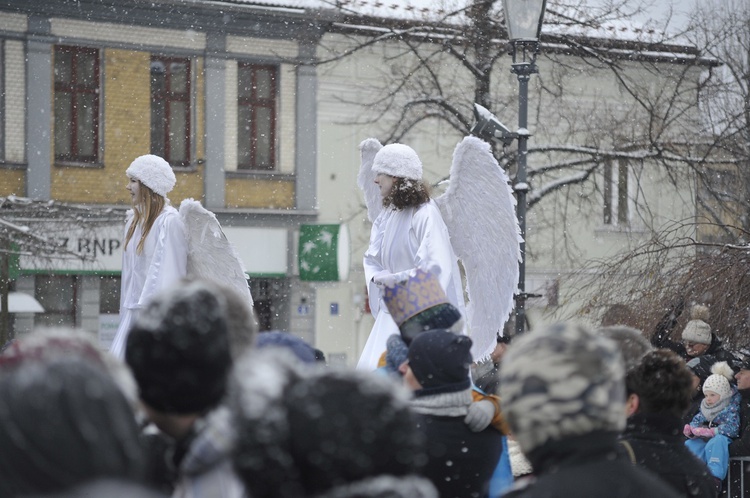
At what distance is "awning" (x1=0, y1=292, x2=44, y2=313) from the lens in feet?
63.0

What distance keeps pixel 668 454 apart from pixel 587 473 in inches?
55.6

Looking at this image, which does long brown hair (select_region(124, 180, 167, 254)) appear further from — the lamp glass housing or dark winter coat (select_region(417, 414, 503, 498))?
the lamp glass housing

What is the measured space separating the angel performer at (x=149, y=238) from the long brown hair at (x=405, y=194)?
3.57 ft

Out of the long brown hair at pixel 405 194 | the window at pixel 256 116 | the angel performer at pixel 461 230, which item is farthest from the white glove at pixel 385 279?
the window at pixel 256 116

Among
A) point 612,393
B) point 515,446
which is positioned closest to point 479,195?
point 515,446

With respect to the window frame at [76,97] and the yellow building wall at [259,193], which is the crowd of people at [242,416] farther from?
the yellow building wall at [259,193]

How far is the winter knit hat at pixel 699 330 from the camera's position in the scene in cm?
749

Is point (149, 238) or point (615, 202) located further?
point (615, 202)

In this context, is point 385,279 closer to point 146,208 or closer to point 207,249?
point 207,249

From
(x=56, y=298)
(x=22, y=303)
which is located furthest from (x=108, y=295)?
(x=22, y=303)

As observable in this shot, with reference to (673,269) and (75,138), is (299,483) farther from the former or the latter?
(75,138)

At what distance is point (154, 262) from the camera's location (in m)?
5.81

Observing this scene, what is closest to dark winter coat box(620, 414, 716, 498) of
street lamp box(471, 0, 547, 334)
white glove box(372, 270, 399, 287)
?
white glove box(372, 270, 399, 287)

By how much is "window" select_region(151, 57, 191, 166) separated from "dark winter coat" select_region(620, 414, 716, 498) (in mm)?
18444
